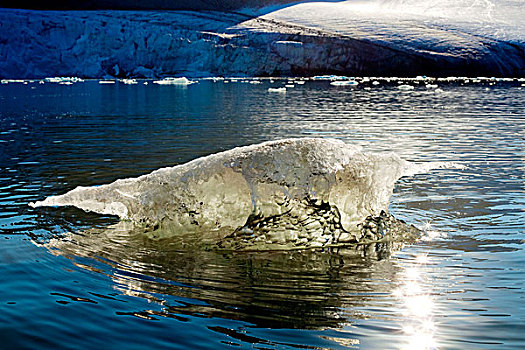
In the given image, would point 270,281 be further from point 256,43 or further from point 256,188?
point 256,43

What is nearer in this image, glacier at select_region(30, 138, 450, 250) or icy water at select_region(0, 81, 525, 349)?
icy water at select_region(0, 81, 525, 349)

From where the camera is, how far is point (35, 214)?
5707mm

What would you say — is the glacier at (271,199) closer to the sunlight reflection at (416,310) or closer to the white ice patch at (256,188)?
the white ice patch at (256,188)

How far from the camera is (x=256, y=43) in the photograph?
42531mm

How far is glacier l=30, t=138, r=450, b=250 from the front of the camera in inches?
191

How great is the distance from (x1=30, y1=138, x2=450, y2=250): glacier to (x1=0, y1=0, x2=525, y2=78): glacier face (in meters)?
36.9

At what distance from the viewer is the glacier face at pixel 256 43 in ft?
129

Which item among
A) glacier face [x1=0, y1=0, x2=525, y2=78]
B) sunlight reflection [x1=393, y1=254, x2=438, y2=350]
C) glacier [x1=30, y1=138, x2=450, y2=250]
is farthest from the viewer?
glacier face [x1=0, y1=0, x2=525, y2=78]

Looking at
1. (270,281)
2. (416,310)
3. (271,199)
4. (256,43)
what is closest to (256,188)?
(271,199)

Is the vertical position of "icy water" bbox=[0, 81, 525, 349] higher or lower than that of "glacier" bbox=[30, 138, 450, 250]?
lower

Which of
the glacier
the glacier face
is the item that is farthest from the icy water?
the glacier face

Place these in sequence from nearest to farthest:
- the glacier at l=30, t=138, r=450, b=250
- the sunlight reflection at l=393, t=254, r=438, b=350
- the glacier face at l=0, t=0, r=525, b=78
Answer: the sunlight reflection at l=393, t=254, r=438, b=350
the glacier at l=30, t=138, r=450, b=250
the glacier face at l=0, t=0, r=525, b=78

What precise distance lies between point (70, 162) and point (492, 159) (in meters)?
6.66

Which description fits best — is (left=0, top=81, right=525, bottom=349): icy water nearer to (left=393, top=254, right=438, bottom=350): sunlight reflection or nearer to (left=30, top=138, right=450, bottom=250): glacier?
(left=393, top=254, right=438, bottom=350): sunlight reflection
